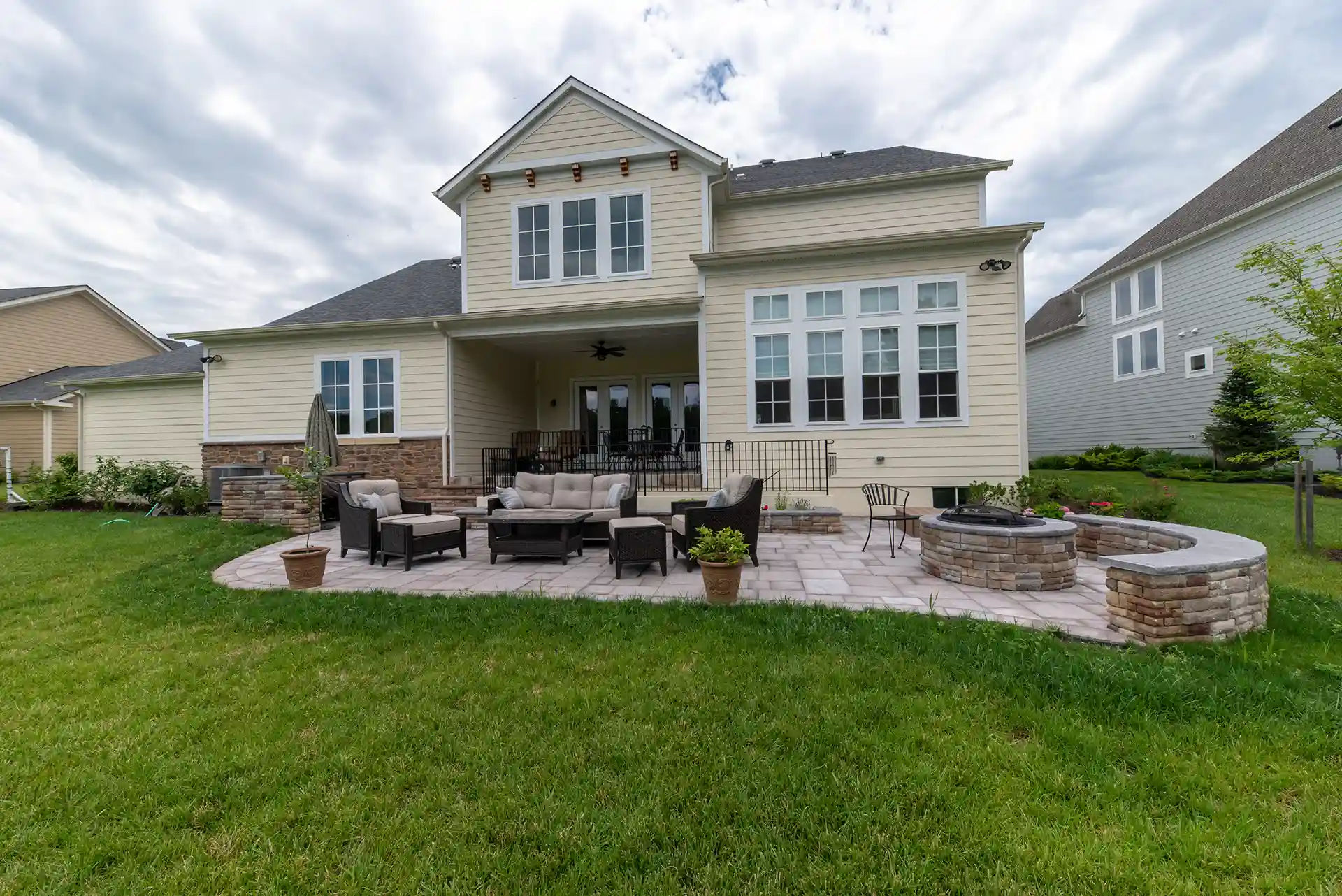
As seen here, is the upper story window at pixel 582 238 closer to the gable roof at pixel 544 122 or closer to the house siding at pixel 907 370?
the gable roof at pixel 544 122

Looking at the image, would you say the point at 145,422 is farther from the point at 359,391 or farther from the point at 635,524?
the point at 635,524

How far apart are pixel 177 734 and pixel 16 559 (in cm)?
652

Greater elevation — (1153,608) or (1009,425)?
(1009,425)

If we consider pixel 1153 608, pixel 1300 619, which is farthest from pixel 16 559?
pixel 1300 619

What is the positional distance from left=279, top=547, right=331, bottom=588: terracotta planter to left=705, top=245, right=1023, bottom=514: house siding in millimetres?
6350

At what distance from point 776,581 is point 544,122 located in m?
10.3

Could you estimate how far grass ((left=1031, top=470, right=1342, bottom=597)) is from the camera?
5.01 metres

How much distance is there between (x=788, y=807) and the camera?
6.39 ft

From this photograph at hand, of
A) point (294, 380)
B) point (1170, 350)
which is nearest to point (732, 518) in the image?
point (294, 380)

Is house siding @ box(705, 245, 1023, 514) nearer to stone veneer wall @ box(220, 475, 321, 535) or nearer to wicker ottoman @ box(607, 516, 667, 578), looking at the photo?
wicker ottoman @ box(607, 516, 667, 578)

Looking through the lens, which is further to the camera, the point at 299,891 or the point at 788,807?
the point at 788,807

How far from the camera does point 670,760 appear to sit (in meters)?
2.24

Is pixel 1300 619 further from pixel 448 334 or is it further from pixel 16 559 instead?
pixel 16 559

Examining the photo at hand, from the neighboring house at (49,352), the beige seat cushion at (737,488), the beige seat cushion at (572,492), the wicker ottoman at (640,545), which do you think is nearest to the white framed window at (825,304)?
the beige seat cushion at (737,488)
